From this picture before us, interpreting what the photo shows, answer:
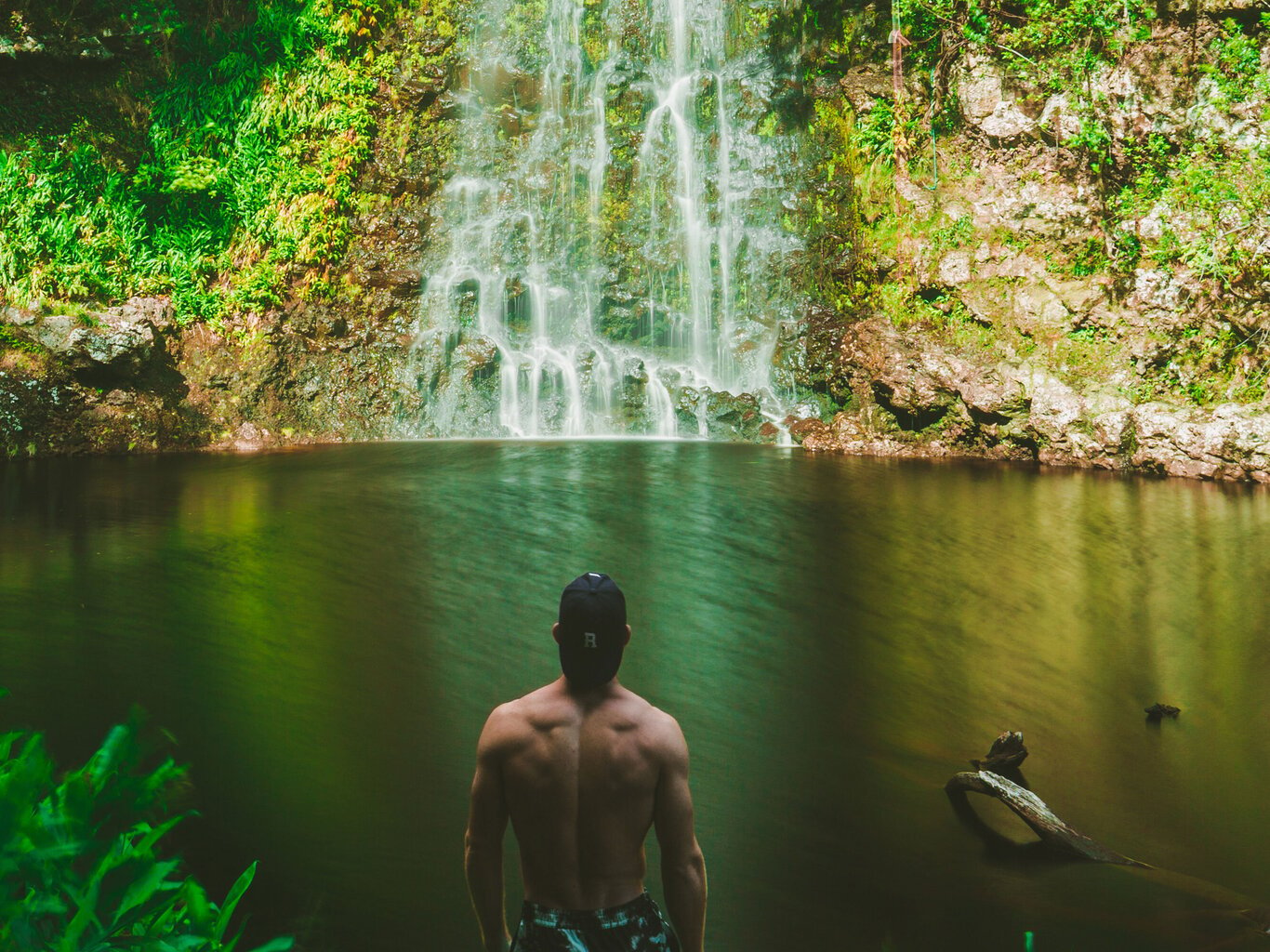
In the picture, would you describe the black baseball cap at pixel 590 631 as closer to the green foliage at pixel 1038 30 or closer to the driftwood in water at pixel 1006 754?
the driftwood in water at pixel 1006 754

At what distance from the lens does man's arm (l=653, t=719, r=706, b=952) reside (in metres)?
2.55

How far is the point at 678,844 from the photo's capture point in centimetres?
256

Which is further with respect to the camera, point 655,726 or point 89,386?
point 89,386

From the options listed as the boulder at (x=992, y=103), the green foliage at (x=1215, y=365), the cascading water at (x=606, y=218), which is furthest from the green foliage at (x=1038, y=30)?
the green foliage at (x=1215, y=365)

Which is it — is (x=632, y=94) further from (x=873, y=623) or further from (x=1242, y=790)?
(x=1242, y=790)

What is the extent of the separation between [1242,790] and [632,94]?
2493cm

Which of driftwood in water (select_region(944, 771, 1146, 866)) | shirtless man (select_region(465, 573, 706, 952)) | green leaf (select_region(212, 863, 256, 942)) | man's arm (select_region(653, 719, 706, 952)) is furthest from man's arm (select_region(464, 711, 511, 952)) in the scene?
driftwood in water (select_region(944, 771, 1146, 866))

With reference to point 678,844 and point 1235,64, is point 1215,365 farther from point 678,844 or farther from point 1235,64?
point 678,844

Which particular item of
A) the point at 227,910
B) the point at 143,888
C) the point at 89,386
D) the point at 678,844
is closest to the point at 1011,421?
the point at 89,386

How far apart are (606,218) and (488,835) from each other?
2540 centimetres

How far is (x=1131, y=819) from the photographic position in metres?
5.17

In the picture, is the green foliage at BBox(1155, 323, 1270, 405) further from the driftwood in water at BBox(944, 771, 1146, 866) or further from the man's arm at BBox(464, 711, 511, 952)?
the man's arm at BBox(464, 711, 511, 952)

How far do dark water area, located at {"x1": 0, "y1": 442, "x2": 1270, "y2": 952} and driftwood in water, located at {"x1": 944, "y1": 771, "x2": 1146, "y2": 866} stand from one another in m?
0.10

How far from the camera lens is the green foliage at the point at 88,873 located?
249cm
